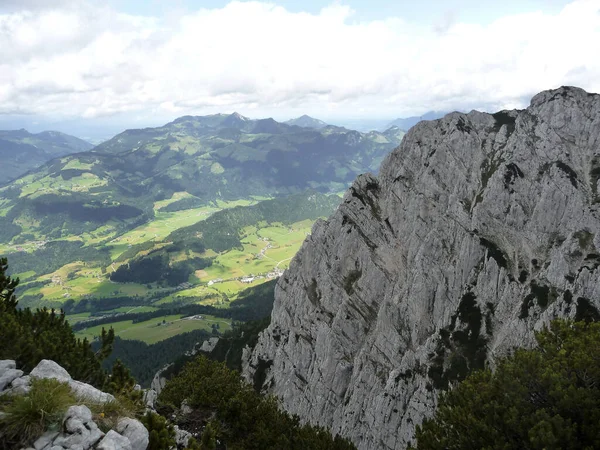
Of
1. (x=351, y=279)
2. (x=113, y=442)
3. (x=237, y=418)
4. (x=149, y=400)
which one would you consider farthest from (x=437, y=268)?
(x=113, y=442)

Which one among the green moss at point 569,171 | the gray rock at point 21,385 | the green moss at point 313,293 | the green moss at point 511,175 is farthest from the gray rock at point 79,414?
the green moss at point 313,293

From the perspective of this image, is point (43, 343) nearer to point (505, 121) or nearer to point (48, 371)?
point (48, 371)

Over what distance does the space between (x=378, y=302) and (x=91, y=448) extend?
100530 mm

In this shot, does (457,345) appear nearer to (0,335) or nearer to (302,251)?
(302,251)

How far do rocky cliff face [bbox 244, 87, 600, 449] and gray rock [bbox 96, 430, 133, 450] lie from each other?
7945 cm

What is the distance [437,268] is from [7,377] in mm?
94905

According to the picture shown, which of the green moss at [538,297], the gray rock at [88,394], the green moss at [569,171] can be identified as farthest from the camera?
the green moss at [569,171]

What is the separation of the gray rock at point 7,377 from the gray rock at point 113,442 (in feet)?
27.5

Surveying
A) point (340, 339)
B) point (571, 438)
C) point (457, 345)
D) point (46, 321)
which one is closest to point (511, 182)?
point (457, 345)

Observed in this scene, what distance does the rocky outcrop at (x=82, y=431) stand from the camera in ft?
60.5

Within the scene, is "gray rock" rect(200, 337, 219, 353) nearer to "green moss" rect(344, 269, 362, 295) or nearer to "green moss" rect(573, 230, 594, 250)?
"green moss" rect(344, 269, 362, 295)

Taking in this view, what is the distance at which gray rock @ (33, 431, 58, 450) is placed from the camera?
18297mm

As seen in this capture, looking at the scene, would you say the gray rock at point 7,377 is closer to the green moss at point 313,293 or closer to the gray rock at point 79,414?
the gray rock at point 79,414

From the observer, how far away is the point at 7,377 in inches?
895
